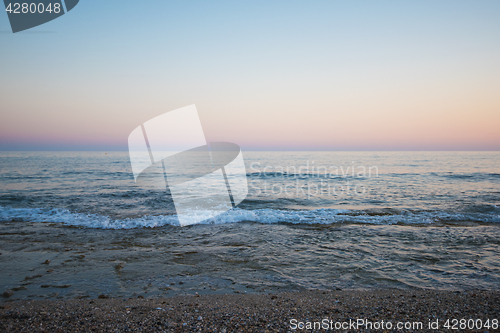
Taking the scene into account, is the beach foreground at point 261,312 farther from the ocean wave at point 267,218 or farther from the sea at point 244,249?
the ocean wave at point 267,218

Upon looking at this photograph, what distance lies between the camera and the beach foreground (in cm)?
269

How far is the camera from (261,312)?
3.01 m

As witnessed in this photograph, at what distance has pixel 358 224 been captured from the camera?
7.91m

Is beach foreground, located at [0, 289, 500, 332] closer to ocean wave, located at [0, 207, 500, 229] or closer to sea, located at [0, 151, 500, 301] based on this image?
sea, located at [0, 151, 500, 301]

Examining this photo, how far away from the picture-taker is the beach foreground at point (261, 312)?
269 cm

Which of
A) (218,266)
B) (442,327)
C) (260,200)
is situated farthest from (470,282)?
(260,200)

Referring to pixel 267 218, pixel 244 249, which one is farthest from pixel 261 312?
pixel 267 218

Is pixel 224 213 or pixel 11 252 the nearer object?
pixel 11 252

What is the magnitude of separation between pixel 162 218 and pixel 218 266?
4631 millimetres

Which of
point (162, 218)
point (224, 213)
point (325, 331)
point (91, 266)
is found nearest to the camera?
point (325, 331)

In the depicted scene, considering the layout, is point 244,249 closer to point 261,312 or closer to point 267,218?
point 261,312

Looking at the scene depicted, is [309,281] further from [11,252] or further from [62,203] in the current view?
[62,203]

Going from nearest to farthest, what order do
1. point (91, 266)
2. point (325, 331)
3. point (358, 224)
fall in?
point (325, 331), point (91, 266), point (358, 224)

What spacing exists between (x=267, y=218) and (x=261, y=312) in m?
5.71
